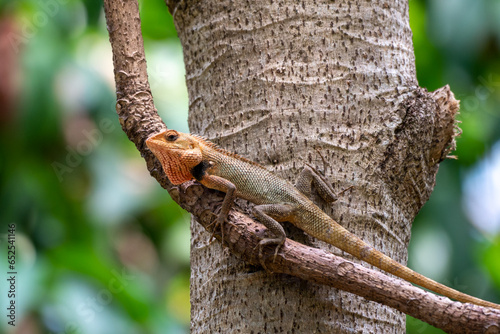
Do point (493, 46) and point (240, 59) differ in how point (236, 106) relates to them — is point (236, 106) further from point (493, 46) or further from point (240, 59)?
point (493, 46)

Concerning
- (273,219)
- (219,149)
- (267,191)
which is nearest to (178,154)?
(219,149)

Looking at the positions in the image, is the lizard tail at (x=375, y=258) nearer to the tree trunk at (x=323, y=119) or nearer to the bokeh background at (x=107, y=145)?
the tree trunk at (x=323, y=119)

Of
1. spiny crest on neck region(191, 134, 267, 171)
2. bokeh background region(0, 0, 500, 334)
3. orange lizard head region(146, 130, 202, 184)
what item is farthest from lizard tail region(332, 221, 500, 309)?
bokeh background region(0, 0, 500, 334)

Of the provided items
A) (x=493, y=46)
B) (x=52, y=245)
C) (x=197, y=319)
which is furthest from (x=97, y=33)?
(x=197, y=319)

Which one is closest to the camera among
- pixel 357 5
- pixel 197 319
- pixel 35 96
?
pixel 197 319

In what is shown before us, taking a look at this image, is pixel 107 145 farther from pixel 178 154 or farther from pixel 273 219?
pixel 273 219

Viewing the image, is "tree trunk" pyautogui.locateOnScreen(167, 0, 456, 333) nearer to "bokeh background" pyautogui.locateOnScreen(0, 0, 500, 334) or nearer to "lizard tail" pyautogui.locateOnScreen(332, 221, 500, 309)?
"lizard tail" pyautogui.locateOnScreen(332, 221, 500, 309)

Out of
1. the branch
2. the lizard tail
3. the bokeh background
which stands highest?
the branch
